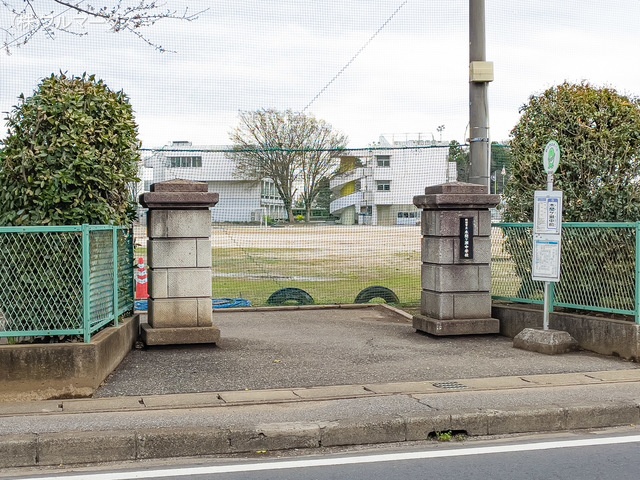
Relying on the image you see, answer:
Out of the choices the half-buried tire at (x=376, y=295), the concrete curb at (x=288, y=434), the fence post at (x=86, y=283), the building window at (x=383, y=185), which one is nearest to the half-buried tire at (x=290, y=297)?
the half-buried tire at (x=376, y=295)

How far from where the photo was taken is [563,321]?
34.1 feet

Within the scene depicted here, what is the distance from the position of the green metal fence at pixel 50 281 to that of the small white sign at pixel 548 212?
18.0 ft

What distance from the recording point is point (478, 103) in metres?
12.1

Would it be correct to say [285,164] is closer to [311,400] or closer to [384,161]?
[384,161]

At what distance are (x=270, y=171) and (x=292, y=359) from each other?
467cm

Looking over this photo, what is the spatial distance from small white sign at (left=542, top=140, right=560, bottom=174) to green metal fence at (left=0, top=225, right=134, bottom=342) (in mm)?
5583

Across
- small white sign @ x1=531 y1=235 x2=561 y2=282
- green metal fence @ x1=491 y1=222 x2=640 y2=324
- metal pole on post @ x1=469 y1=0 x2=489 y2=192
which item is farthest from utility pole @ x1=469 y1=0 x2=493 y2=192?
small white sign @ x1=531 y1=235 x2=561 y2=282

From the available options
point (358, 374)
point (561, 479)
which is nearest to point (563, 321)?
point (358, 374)

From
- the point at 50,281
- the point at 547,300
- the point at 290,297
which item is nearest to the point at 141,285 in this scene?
the point at 290,297

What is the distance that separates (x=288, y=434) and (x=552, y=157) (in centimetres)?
543

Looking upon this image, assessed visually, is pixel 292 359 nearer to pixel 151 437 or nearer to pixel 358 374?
pixel 358 374

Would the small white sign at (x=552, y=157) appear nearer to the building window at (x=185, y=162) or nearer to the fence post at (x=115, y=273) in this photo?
the fence post at (x=115, y=273)

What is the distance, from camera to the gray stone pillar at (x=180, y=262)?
33.1 feet

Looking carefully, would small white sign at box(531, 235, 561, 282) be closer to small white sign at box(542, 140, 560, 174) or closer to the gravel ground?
small white sign at box(542, 140, 560, 174)
